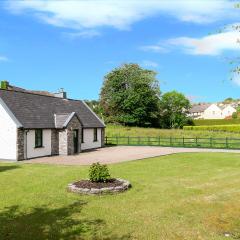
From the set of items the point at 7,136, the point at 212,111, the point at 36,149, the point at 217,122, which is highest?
the point at 212,111

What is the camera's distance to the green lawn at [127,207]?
38.2 ft

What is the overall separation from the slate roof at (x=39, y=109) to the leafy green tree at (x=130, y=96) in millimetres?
Answer: 39173

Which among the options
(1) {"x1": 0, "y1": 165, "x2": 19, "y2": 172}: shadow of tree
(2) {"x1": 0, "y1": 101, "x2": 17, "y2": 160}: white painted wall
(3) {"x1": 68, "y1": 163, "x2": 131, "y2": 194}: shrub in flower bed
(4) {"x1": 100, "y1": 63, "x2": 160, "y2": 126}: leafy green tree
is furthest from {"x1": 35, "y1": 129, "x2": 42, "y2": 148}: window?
(4) {"x1": 100, "y1": 63, "x2": 160, "y2": 126}: leafy green tree

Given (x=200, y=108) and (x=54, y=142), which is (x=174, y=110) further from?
(x=54, y=142)

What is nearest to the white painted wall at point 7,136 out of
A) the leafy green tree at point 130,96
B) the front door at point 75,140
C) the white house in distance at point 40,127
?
the white house in distance at point 40,127

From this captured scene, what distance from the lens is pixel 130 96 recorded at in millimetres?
82312

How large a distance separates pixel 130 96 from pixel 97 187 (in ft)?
216

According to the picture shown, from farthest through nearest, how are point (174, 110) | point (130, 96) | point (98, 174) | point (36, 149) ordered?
point (174, 110) → point (130, 96) → point (36, 149) → point (98, 174)

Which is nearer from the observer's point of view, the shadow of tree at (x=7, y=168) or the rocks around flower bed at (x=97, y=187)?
the rocks around flower bed at (x=97, y=187)

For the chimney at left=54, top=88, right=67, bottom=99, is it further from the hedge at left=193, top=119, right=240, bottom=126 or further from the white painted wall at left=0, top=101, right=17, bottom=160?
the hedge at left=193, top=119, right=240, bottom=126

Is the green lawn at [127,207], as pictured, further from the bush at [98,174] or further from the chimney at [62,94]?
the chimney at [62,94]

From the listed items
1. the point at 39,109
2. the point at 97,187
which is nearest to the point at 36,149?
the point at 39,109

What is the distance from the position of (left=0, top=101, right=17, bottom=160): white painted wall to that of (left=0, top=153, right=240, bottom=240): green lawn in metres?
7.14

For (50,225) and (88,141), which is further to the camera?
(88,141)
